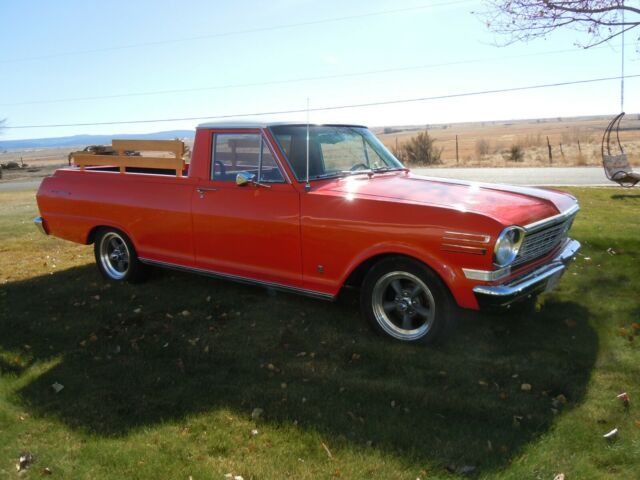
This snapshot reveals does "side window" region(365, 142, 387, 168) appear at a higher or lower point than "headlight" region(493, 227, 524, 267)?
higher

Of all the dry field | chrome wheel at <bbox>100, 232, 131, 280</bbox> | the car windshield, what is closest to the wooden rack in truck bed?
chrome wheel at <bbox>100, 232, 131, 280</bbox>

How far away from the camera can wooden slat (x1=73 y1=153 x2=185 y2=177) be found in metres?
5.56

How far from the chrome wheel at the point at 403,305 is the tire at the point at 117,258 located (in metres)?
3.00

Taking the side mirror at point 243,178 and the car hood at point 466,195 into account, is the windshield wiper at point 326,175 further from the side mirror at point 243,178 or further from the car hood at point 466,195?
the side mirror at point 243,178

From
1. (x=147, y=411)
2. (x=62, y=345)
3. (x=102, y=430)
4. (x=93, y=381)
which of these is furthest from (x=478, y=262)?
(x=62, y=345)

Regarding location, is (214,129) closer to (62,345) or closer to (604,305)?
(62,345)

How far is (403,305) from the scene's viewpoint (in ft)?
14.0

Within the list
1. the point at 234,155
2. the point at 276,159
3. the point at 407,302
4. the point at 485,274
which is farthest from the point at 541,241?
the point at 234,155

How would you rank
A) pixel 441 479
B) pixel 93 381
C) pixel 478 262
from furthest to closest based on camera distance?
pixel 93 381
pixel 478 262
pixel 441 479

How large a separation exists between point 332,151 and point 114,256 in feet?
9.64

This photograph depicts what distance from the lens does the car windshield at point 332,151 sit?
4785 mm

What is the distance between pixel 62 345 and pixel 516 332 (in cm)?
388

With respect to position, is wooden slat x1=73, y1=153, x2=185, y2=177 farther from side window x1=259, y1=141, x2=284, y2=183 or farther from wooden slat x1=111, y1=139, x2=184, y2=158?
side window x1=259, y1=141, x2=284, y2=183

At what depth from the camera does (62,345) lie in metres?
4.65
